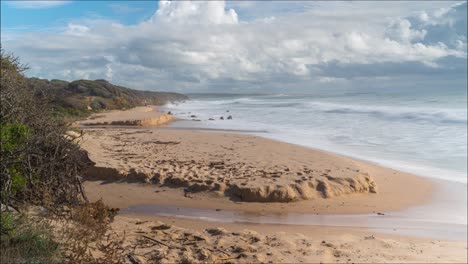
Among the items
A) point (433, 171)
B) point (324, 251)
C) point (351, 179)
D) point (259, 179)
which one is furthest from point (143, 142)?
point (324, 251)

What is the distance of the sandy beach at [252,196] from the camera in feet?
20.9

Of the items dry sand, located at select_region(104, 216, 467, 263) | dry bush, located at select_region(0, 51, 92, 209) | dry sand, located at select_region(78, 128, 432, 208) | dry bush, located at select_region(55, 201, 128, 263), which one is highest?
dry bush, located at select_region(0, 51, 92, 209)

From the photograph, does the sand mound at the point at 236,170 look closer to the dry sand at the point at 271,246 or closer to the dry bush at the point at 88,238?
the dry sand at the point at 271,246

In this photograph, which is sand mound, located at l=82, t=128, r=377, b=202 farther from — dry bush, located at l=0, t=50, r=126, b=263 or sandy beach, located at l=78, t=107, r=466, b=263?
dry bush, located at l=0, t=50, r=126, b=263

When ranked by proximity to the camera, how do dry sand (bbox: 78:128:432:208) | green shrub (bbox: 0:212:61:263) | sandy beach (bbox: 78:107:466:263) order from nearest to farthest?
green shrub (bbox: 0:212:61:263), sandy beach (bbox: 78:107:466:263), dry sand (bbox: 78:128:432:208)

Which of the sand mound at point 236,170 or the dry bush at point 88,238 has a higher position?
the sand mound at point 236,170

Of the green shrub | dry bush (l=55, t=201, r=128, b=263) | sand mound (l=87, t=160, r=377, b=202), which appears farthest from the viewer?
sand mound (l=87, t=160, r=377, b=202)

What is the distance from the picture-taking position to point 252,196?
9422mm

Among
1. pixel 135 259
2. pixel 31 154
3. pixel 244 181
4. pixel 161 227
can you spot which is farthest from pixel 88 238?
pixel 244 181

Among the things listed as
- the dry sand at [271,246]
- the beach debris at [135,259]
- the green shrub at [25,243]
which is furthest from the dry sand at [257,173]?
the green shrub at [25,243]

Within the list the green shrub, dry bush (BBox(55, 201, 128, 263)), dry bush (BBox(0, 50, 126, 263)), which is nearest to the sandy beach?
dry bush (BBox(55, 201, 128, 263))

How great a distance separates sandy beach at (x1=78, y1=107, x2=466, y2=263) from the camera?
636 cm

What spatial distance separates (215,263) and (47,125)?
313 centimetres

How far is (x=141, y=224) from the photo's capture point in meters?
7.16
